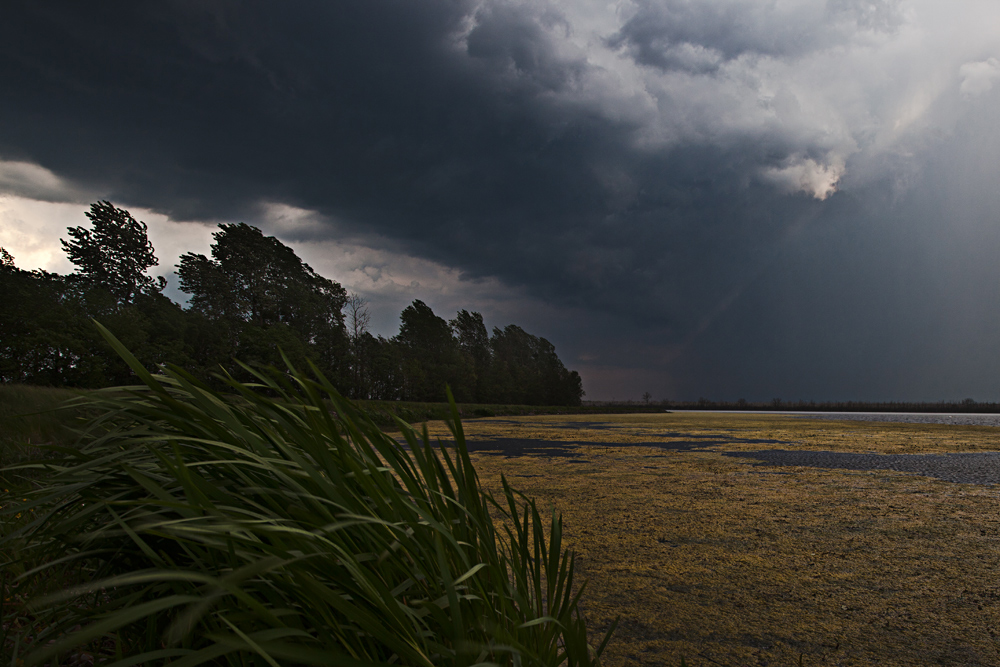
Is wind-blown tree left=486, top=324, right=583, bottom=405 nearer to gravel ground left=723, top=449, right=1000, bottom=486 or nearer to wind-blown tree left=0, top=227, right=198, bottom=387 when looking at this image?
wind-blown tree left=0, top=227, right=198, bottom=387

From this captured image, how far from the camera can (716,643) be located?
5.23 ft

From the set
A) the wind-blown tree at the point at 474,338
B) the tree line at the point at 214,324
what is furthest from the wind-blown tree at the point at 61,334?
the wind-blown tree at the point at 474,338

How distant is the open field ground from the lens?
1.59m

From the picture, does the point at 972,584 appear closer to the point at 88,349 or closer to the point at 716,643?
the point at 716,643

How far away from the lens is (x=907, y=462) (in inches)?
243

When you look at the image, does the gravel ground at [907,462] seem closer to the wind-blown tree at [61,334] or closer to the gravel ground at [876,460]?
the gravel ground at [876,460]

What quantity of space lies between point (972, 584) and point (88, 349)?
18.3 m

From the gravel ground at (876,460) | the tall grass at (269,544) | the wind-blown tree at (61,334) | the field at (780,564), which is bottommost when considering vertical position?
the gravel ground at (876,460)

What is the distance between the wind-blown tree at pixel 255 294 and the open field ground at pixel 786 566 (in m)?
19.3

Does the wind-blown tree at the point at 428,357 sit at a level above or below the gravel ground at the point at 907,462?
above

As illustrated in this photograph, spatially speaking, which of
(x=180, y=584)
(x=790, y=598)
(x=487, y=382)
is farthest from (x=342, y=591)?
(x=487, y=382)

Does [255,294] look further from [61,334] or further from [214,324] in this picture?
[61,334]

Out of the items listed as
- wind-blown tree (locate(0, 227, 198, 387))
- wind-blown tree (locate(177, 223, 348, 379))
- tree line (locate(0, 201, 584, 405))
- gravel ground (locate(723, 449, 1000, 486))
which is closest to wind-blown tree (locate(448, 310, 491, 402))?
tree line (locate(0, 201, 584, 405))

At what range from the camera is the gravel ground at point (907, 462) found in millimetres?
5098
